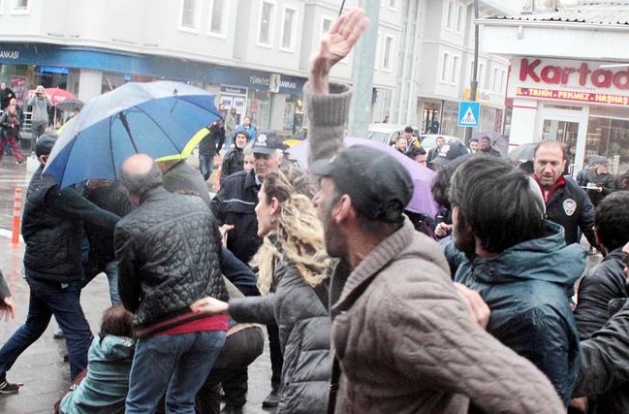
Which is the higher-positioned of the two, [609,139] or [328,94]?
[609,139]

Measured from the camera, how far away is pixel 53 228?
6188mm

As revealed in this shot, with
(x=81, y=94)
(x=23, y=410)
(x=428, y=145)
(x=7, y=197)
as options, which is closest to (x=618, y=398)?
(x=23, y=410)

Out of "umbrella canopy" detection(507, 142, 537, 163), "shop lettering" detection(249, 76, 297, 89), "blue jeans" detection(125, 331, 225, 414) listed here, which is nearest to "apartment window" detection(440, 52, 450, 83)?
"shop lettering" detection(249, 76, 297, 89)

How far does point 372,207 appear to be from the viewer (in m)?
2.32

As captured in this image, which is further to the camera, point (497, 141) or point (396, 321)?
point (497, 141)

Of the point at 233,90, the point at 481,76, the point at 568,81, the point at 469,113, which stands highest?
the point at 481,76

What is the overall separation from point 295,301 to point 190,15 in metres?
34.0

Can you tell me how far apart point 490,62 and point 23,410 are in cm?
5888

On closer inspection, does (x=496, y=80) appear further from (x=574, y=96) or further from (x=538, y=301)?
(x=538, y=301)

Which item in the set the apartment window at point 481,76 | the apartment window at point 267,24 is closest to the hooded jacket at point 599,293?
the apartment window at point 267,24

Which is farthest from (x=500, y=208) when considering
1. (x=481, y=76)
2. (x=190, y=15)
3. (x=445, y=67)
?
(x=481, y=76)

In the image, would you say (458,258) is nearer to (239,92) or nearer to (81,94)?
(81,94)

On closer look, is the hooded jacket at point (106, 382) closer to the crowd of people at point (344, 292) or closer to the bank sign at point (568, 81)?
the crowd of people at point (344, 292)

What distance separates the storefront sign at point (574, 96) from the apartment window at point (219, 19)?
63.4 feet
